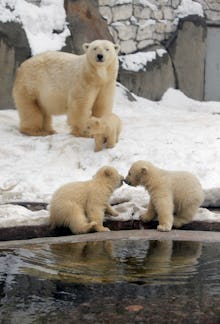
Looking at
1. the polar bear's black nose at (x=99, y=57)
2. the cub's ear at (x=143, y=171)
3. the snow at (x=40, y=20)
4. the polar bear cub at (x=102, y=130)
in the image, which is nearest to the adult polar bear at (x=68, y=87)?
the polar bear's black nose at (x=99, y=57)

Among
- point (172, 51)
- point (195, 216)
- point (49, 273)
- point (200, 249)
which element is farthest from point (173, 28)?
point (49, 273)

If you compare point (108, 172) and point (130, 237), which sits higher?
point (108, 172)

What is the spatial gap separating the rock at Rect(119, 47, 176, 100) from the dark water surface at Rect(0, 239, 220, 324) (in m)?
8.21

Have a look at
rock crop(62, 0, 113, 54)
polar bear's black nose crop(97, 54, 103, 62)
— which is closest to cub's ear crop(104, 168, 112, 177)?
polar bear's black nose crop(97, 54, 103, 62)

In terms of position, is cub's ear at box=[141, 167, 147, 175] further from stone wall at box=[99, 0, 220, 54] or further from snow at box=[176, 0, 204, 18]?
snow at box=[176, 0, 204, 18]

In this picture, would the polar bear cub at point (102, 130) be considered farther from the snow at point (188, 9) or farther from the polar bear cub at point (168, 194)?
the snow at point (188, 9)

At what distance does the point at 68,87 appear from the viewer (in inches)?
372

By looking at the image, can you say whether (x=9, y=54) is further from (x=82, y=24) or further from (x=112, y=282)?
(x=112, y=282)

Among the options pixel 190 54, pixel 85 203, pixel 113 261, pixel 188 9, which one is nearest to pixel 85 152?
pixel 85 203

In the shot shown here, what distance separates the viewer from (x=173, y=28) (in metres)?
14.2

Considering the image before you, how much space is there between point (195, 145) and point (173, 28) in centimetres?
612

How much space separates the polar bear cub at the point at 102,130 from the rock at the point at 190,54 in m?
6.01

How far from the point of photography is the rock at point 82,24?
490 inches

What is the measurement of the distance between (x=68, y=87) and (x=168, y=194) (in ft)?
13.1
